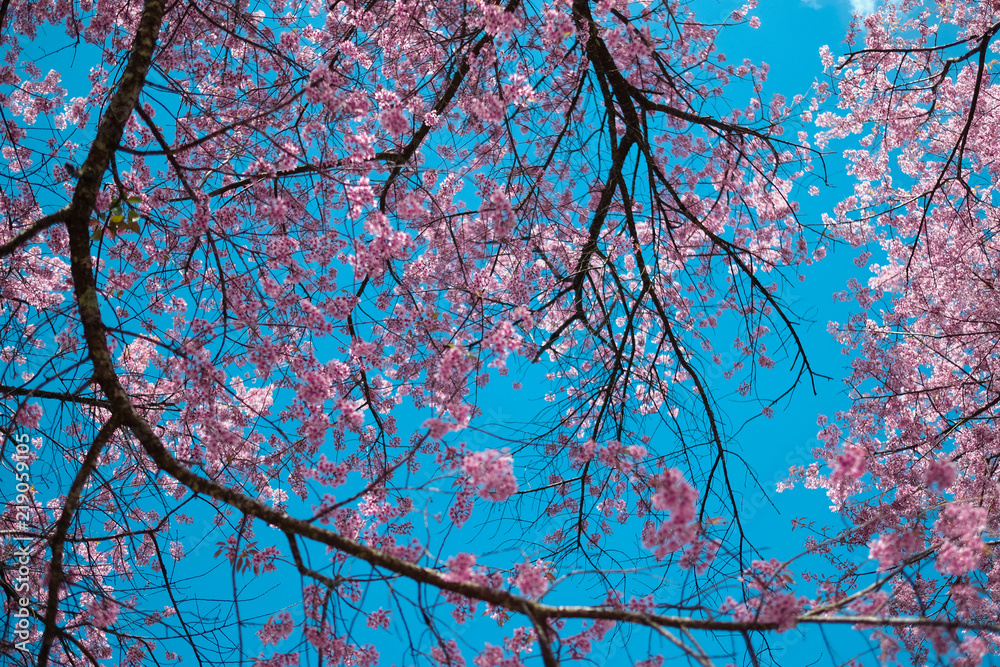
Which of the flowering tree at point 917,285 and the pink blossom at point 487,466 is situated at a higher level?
the flowering tree at point 917,285

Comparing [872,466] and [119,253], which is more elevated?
[119,253]

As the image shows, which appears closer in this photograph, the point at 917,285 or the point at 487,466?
the point at 487,466

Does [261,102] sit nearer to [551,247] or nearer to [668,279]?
[551,247]

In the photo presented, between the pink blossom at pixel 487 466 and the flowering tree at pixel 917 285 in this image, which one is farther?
the flowering tree at pixel 917 285

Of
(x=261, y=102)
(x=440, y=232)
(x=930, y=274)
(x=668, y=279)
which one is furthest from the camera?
(x=930, y=274)

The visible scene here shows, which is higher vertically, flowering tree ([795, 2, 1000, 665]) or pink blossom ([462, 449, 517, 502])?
flowering tree ([795, 2, 1000, 665])

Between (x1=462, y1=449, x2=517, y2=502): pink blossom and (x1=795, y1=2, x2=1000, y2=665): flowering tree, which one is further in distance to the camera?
(x1=795, y1=2, x2=1000, y2=665): flowering tree

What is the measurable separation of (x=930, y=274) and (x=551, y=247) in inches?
233

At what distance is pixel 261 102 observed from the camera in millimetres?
5426

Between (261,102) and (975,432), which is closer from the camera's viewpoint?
(261,102)

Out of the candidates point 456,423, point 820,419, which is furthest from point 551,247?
point 820,419

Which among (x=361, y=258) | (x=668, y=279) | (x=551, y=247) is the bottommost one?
(x=361, y=258)

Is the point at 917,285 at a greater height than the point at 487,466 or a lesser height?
greater

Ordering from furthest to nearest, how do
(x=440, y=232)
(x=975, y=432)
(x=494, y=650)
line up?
(x=975, y=432), (x=440, y=232), (x=494, y=650)
